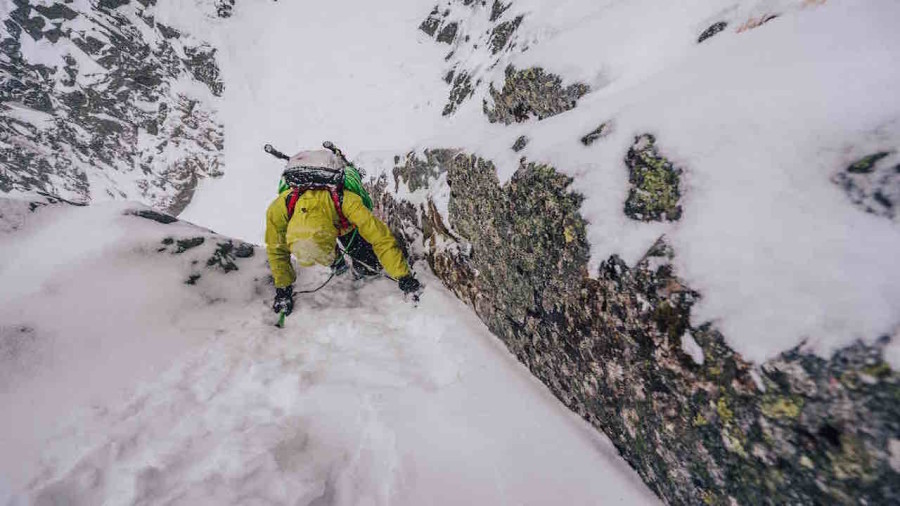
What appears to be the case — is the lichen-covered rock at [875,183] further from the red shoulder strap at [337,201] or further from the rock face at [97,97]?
the rock face at [97,97]

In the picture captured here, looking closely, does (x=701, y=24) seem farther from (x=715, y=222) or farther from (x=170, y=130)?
(x=170, y=130)

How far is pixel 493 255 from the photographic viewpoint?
3262mm

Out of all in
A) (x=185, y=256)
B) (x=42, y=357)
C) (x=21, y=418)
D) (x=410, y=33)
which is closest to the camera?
(x=21, y=418)

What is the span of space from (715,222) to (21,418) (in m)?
4.25

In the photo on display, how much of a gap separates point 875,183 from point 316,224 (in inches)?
146

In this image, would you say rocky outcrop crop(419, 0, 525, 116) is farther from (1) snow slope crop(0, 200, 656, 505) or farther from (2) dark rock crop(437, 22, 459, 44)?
(1) snow slope crop(0, 200, 656, 505)

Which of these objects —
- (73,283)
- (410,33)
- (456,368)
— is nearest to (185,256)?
(73,283)

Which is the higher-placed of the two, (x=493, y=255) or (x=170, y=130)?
(x=493, y=255)

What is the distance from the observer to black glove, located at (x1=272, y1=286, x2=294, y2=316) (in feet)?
12.6

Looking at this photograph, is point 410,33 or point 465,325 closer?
point 465,325

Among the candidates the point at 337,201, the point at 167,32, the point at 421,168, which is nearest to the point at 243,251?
the point at 337,201

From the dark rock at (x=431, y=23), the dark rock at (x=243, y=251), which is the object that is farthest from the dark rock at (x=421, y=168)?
the dark rock at (x=431, y=23)

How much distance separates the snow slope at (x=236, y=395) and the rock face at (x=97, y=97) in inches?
1284

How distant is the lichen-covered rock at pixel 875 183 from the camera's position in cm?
124
